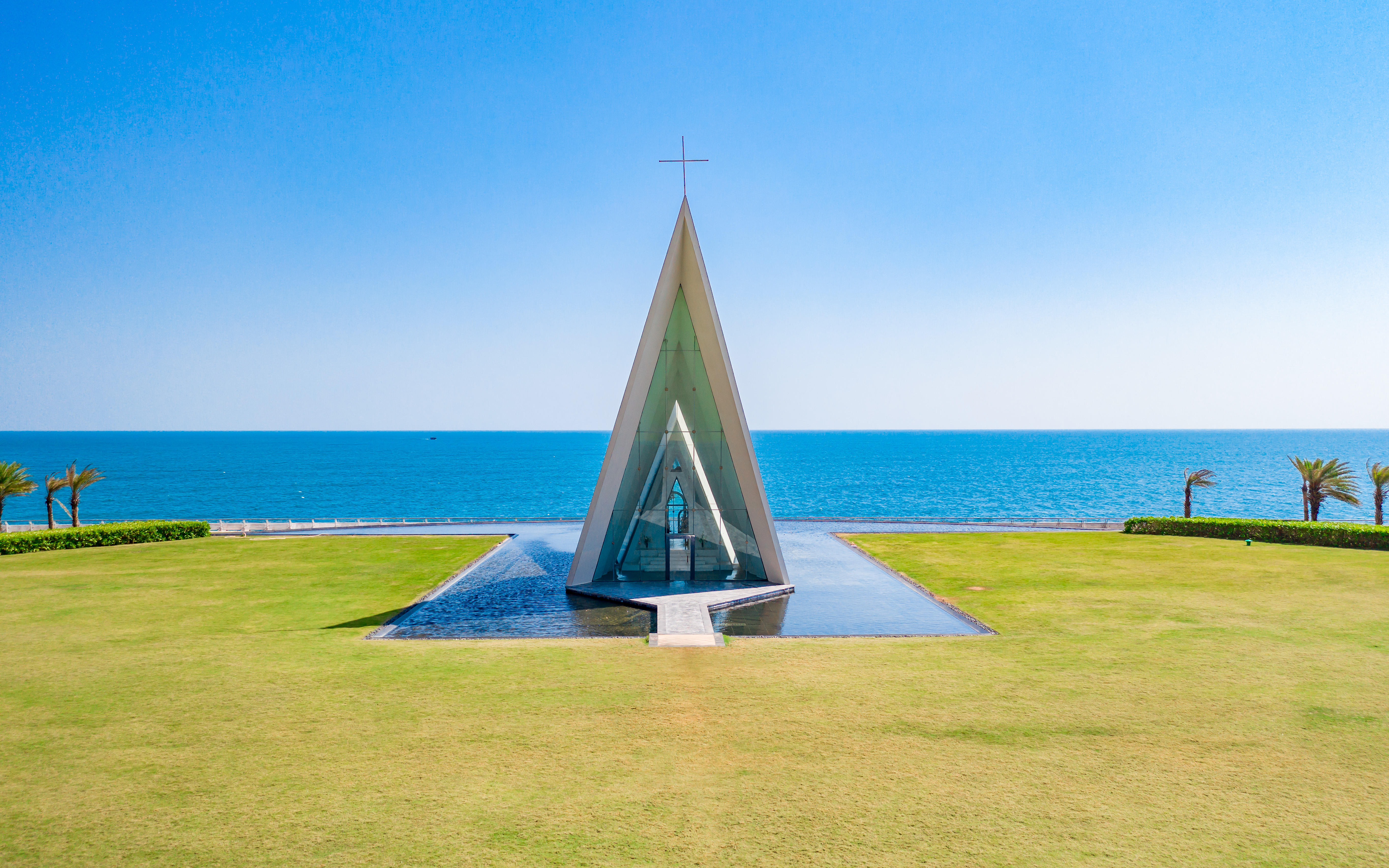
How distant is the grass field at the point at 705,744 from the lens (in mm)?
6738

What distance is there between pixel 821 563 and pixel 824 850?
57.6ft

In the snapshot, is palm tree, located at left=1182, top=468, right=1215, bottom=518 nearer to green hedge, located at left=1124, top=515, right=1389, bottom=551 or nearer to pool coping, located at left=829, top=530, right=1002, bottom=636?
green hedge, located at left=1124, top=515, right=1389, bottom=551

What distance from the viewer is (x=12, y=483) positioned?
30297mm

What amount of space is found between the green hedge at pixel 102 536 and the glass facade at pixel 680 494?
20.8 metres

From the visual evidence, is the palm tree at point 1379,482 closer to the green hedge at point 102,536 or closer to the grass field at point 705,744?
the grass field at point 705,744

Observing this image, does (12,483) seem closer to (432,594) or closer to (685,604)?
(432,594)

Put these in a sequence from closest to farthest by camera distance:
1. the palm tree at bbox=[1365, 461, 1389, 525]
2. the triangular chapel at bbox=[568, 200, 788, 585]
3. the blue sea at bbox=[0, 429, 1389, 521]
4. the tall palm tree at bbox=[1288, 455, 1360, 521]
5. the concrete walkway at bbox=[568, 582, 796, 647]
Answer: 1. the concrete walkway at bbox=[568, 582, 796, 647]
2. the triangular chapel at bbox=[568, 200, 788, 585]
3. the palm tree at bbox=[1365, 461, 1389, 525]
4. the tall palm tree at bbox=[1288, 455, 1360, 521]
5. the blue sea at bbox=[0, 429, 1389, 521]

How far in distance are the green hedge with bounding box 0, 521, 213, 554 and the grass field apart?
568 inches

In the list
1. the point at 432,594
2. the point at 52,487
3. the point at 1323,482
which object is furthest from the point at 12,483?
the point at 1323,482

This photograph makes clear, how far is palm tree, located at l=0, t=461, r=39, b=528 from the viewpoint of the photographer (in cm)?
2981

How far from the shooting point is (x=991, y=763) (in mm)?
8312

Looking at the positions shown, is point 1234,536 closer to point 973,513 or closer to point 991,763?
point 991,763

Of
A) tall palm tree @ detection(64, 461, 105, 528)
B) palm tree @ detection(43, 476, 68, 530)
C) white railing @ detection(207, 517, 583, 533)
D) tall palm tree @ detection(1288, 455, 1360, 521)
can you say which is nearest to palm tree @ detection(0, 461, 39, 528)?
palm tree @ detection(43, 476, 68, 530)

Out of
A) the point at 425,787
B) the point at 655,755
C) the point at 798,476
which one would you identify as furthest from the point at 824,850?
the point at 798,476
